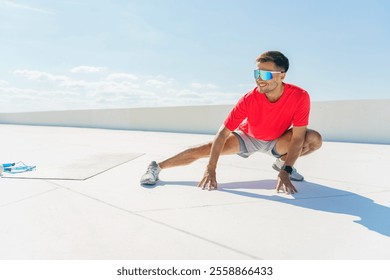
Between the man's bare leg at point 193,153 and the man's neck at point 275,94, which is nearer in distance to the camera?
the man's neck at point 275,94

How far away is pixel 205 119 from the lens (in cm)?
836

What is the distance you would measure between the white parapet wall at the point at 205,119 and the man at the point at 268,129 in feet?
14.3

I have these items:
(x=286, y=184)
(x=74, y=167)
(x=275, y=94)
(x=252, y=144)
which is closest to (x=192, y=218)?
(x=286, y=184)

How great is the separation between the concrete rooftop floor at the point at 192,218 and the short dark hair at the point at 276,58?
91cm

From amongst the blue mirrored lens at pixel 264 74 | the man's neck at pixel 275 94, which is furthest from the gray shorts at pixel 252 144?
the blue mirrored lens at pixel 264 74

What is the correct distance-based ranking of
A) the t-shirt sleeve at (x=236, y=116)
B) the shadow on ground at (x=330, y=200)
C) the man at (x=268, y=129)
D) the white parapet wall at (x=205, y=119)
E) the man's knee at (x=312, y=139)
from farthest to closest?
the white parapet wall at (x=205, y=119) → the man's knee at (x=312, y=139) → the t-shirt sleeve at (x=236, y=116) → the man at (x=268, y=129) → the shadow on ground at (x=330, y=200)

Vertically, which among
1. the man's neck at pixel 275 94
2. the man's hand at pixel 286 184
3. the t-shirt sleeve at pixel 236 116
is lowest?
the man's hand at pixel 286 184

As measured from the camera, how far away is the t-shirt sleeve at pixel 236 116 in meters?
2.16

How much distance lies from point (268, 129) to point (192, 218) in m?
1.09

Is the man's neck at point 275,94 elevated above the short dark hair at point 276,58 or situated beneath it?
situated beneath

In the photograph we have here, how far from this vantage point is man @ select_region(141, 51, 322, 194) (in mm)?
2012

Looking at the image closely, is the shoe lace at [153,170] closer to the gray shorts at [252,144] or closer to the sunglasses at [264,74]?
the gray shorts at [252,144]

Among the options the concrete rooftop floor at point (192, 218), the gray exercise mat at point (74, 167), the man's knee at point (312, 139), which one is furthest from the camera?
the gray exercise mat at point (74, 167)

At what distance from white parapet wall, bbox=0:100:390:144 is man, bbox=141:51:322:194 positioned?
14.3 ft
